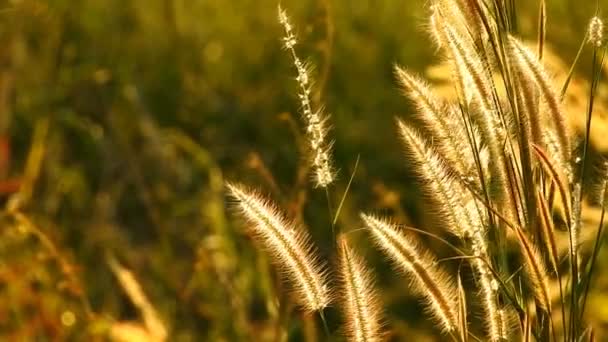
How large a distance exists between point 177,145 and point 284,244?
2.19m

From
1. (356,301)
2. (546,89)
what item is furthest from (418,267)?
(546,89)

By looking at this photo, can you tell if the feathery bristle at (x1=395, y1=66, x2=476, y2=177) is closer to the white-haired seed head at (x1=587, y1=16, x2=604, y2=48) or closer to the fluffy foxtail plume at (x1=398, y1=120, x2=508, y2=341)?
the fluffy foxtail plume at (x1=398, y1=120, x2=508, y2=341)

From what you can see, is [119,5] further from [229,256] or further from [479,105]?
[479,105]

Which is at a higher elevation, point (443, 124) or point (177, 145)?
point (443, 124)

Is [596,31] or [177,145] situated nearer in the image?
[596,31]

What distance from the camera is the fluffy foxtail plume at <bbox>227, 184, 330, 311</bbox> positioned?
104 centimetres

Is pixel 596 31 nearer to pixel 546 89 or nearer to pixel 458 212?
pixel 546 89

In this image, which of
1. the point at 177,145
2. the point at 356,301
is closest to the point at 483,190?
the point at 356,301

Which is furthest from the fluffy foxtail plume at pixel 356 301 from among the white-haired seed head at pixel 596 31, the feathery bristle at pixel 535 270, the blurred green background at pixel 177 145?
the blurred green background at pixel 177 145

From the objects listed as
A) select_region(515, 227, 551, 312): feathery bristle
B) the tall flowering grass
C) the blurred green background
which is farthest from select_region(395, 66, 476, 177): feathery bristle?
the blurred green background

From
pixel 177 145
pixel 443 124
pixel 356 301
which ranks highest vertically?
pixel 443 124

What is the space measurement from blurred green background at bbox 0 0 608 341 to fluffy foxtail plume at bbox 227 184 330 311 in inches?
37.5

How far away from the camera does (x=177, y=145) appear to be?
3205 millimetres

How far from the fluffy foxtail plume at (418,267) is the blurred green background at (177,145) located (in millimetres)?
956
